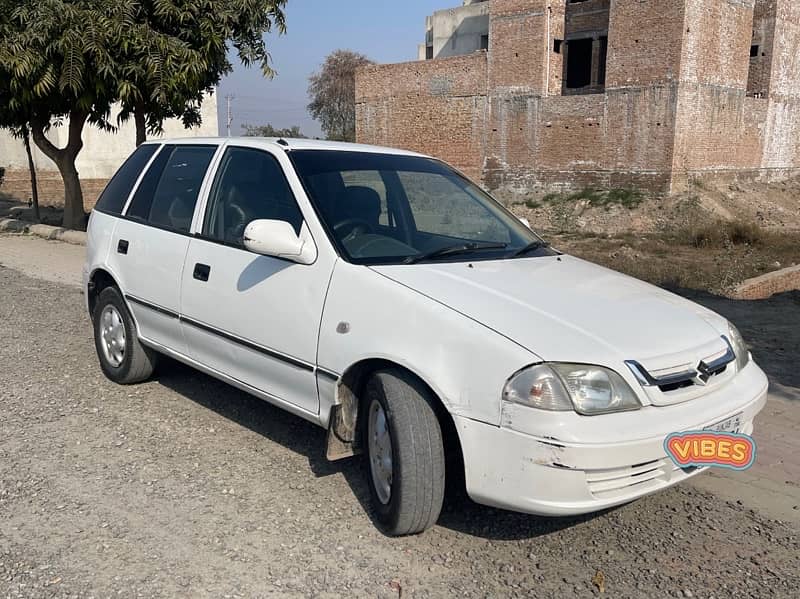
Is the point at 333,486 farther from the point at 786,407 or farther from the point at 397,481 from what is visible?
the point at 786,407

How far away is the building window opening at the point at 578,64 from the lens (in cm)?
3344

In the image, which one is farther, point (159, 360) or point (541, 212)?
point (541, 212)

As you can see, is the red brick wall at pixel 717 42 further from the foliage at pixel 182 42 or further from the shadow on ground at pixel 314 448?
the shadow on ground at pixel 314 448

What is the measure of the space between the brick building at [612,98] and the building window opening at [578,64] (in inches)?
68.1

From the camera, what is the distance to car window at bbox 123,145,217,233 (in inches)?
194

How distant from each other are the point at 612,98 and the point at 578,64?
36.6 ft

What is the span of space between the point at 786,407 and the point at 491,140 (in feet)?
76.8

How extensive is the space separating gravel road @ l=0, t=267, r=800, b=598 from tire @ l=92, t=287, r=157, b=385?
64 cm

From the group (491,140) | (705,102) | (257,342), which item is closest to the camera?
(257,342)

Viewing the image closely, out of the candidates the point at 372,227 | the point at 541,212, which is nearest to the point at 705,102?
the point at 541,212

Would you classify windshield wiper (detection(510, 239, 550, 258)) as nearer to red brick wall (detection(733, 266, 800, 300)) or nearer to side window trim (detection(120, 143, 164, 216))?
side window trim (detection(120, 143, 164, 216))

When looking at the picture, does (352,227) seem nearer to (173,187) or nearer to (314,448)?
(314,448)

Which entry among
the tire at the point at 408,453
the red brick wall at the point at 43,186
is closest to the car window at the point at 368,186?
the tire at the point at 408,453

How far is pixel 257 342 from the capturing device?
414 cm
